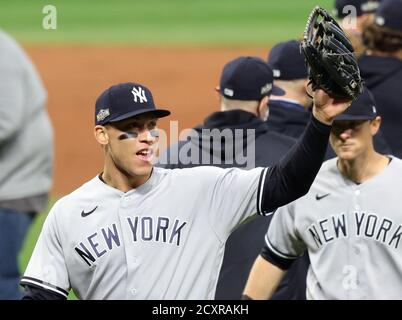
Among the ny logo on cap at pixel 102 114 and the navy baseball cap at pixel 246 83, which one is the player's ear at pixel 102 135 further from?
the navy baseball cap at pixel 246 83

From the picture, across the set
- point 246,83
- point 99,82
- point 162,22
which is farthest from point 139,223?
point 162,22

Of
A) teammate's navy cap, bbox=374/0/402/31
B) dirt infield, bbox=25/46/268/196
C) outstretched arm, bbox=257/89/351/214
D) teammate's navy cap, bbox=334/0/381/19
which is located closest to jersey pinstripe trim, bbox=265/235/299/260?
outstretched arm, bbox=257/89/351/214

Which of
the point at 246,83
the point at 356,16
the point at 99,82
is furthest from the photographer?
the point at 99,82

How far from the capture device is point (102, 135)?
4.52 m

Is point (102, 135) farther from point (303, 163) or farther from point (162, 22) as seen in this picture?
point (162, 22)

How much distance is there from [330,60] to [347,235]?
151cm

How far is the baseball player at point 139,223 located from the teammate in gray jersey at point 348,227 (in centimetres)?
93

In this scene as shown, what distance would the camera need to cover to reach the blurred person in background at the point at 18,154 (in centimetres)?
480

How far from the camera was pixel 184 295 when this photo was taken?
4246 mm

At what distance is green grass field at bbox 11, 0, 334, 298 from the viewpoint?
19484 mm

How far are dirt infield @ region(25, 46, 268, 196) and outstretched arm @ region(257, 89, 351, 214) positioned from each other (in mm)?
7064

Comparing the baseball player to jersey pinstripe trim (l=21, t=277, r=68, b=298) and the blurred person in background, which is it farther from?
the blurred person in background

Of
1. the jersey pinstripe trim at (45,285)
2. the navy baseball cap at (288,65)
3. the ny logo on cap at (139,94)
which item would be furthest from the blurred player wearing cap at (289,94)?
the jersey pinstripe trim at (45,285)

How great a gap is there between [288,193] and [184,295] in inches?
22.9
